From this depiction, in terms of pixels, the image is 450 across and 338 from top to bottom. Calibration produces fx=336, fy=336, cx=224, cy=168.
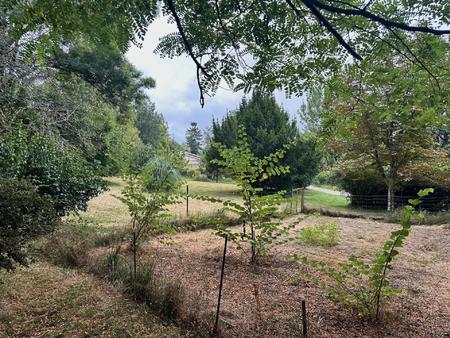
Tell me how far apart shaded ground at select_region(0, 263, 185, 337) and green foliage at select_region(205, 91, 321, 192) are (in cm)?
1111

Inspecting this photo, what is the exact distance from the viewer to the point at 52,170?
5137mm

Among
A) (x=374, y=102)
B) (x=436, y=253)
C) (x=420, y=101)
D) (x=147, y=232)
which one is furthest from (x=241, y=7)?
(x=436, y=253)

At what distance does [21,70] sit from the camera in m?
6.78

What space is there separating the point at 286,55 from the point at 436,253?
→ 4.81 m

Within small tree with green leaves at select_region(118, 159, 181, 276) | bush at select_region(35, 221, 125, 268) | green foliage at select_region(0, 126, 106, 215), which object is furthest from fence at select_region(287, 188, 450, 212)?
Result: bush at select_region(35, 221, 125, 268)

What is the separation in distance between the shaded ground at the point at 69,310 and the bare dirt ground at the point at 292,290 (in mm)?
450

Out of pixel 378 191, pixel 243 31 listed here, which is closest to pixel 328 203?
pixel 378 191

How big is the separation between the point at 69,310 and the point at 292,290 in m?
1.94

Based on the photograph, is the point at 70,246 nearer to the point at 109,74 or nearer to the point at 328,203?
the point at 109,74

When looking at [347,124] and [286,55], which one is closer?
[286,55]

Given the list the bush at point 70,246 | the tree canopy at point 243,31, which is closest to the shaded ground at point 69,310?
the bush at point 70,246

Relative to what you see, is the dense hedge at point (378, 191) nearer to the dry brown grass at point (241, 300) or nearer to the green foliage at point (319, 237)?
the green foliage at point (319, 237)

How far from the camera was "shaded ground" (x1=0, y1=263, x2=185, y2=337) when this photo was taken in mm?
2250

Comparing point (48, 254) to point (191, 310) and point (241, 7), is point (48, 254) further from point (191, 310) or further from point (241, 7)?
point (241, 7)
